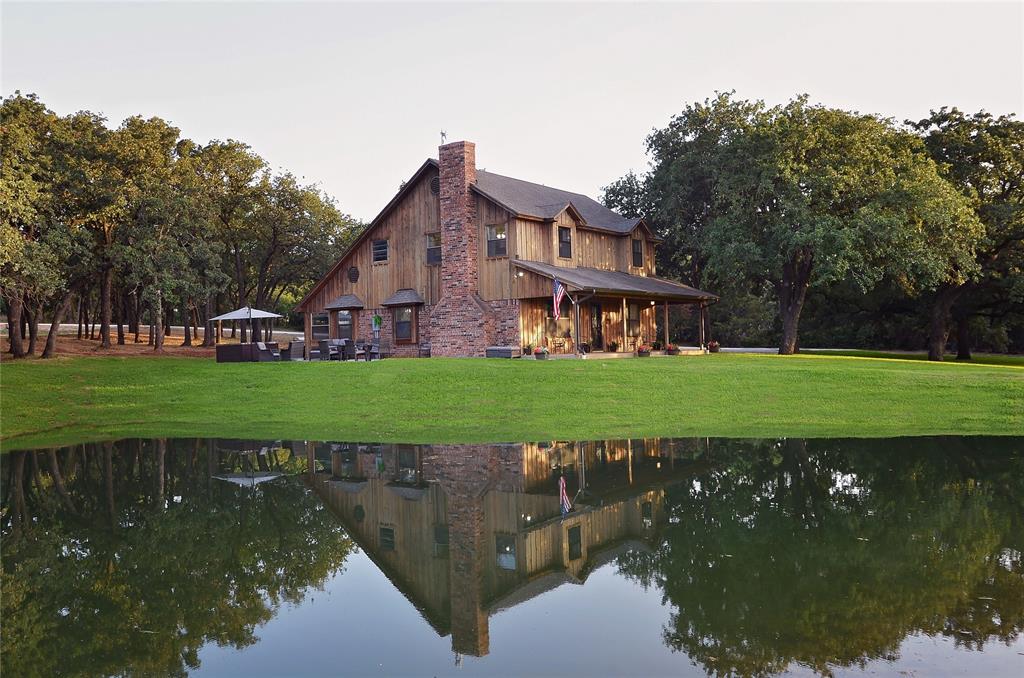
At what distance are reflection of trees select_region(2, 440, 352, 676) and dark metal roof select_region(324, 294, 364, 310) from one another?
22166 millimetres

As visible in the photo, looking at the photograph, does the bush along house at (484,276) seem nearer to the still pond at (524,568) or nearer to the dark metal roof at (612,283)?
the dark metal roof at (612,283)

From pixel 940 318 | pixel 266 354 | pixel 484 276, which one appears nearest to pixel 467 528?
pixel 484 276

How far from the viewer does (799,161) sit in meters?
36.3

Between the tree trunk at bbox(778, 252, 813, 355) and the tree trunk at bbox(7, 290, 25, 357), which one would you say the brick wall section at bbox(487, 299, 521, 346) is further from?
the tree trunk at bbox(7, 290, 25, 357)

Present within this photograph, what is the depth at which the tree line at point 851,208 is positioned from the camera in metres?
34.0

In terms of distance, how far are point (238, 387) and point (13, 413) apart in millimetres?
6099

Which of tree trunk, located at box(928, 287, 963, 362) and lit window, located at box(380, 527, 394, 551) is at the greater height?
tree trunk, located at box(928, 287, 963, 362)

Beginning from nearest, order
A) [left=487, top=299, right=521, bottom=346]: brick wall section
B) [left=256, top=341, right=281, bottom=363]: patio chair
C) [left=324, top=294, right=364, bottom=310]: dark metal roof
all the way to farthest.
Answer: [left=487, top=299, right=521, bottom=346]: brick wall section
[left=256, top=341, right=281, bottom=363]: patio chair
[left=324, top=294, right=364, bottom=310]: dark metal roof

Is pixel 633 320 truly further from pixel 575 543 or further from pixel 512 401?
pixel 575 543

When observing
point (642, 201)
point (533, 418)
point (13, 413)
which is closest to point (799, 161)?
→ point (642, 201)

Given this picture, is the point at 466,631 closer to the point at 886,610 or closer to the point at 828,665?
the point at 828,665

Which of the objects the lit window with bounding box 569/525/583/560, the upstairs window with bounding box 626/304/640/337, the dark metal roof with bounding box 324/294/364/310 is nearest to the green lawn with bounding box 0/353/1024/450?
the lit window with bounding box 569/525/583/560

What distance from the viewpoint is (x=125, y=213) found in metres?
37.0

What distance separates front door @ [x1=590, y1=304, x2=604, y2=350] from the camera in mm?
34656
